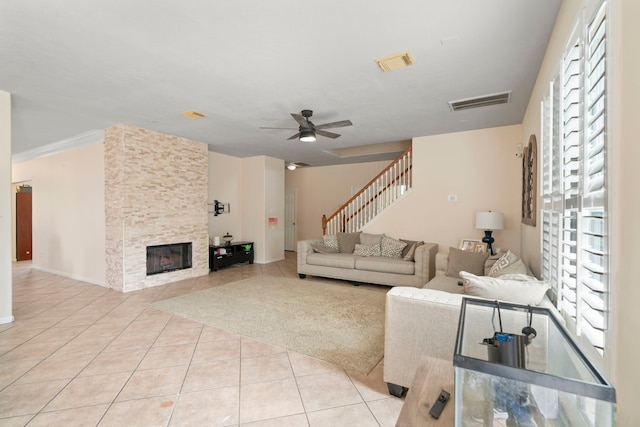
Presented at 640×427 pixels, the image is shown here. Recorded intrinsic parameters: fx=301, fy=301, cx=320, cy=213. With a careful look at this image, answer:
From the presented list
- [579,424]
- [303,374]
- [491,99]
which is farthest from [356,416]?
[491,99]

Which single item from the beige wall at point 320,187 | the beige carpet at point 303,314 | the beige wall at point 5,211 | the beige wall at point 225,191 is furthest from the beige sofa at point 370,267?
the beige wall at point 5,211

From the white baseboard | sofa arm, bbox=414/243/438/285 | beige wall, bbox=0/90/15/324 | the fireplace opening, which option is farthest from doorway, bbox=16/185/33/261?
sofa arm, bbox=414/243/438/285

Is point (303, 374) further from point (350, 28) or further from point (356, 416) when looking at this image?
point (350, 28)

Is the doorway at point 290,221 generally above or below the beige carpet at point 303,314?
above

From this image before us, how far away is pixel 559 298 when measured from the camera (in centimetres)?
204

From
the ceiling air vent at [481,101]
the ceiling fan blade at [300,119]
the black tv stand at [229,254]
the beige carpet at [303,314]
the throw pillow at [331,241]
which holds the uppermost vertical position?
the ceiling air vent at [481,101]

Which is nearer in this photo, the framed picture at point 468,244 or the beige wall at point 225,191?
the framed picture at point 468,244

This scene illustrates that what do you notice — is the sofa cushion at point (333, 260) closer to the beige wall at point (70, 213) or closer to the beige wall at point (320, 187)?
the beige wall at point (320, 187)

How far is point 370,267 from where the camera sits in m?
5.28

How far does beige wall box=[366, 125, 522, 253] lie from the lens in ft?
16.8

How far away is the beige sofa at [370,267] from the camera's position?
4.89 metres

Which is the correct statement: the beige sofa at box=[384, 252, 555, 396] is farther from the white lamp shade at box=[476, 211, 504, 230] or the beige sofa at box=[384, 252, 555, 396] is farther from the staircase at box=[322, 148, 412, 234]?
the staircase at box=[322, 148, 412, 234]

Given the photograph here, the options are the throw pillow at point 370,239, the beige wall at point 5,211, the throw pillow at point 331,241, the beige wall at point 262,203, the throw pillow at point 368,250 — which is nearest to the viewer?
the beige wall at point 5,211

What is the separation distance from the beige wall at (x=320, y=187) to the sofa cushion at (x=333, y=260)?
358 cm
